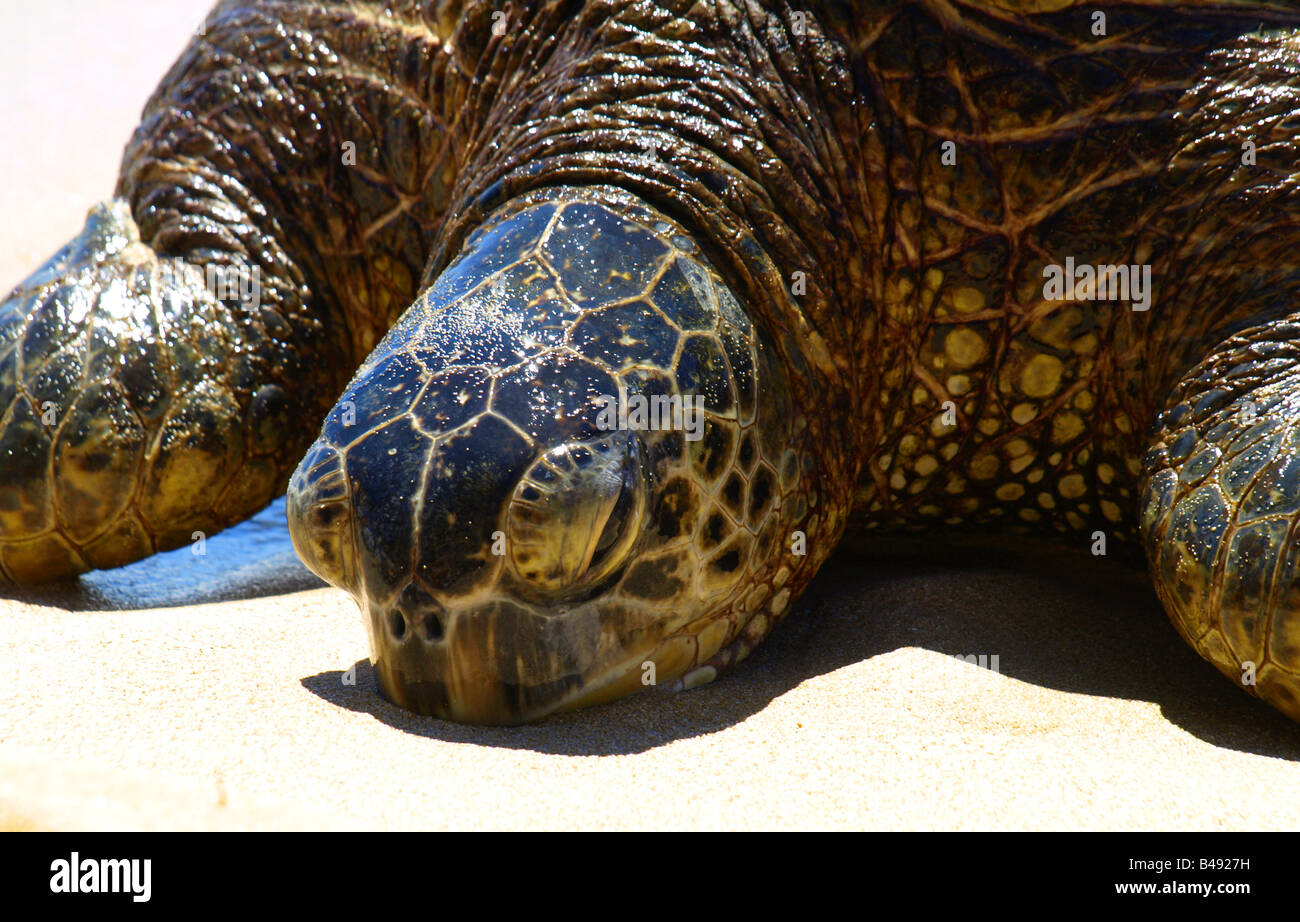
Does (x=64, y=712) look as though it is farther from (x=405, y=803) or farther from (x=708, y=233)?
(x=708, y=233)

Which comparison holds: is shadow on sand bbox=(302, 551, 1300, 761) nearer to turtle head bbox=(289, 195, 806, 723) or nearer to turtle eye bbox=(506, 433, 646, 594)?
turtle head bbox=(289, 195, 806, 723)

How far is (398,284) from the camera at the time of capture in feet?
10.8

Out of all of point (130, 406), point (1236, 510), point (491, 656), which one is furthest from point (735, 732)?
point (130, 406)

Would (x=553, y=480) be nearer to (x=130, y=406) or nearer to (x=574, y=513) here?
(x=574, y=513)

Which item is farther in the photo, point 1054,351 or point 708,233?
point 1054,351

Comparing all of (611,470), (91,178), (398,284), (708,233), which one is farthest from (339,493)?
(91,178)

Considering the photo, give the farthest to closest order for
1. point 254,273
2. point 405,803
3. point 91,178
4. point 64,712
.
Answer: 1. point 91,178
2. point 254,273
3. point 64,712
4. point 405,803

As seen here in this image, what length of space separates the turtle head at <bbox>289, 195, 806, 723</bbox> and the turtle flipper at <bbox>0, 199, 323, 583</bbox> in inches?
38.8

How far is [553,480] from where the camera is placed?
1.88 m

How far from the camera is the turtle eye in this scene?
188 cm

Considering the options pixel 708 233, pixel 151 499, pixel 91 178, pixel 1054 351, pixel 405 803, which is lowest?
pixel 405 803

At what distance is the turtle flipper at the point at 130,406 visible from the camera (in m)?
2.81

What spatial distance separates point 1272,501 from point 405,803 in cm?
143

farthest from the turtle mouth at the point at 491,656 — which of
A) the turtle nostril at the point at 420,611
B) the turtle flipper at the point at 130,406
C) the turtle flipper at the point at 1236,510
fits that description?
the turtle flipper at the point at 130,406
